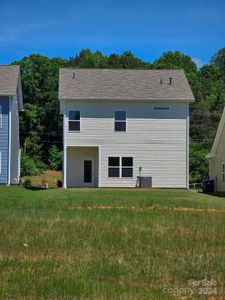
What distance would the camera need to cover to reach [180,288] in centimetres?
731

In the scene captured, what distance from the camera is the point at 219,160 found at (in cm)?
3884

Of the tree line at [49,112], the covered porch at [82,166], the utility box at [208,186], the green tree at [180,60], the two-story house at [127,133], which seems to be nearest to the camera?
the two-story house at [127,133]

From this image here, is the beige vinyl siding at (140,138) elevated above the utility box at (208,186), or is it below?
above

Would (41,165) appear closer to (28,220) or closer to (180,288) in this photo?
(28,220)

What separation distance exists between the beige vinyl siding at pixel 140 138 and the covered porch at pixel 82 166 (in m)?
1.13

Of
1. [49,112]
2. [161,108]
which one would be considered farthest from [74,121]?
[49,112]

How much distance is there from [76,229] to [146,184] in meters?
25.1

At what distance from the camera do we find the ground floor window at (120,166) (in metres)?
37.1

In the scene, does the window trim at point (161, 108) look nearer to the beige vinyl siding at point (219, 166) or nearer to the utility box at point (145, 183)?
the beige vinyl siding at point (219, 166)

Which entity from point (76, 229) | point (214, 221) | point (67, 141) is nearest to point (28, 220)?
point (76, 229)

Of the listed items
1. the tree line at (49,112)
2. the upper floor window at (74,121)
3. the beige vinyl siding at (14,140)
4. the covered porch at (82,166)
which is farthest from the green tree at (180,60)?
the upper floor window at (74,121)

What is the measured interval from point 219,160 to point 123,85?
8207mm

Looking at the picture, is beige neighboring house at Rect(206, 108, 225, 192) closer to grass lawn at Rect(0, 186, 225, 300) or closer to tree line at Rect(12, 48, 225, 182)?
grass lawn at Rect(0, 186, 225, 300)

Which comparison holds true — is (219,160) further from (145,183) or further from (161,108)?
(145,183)
